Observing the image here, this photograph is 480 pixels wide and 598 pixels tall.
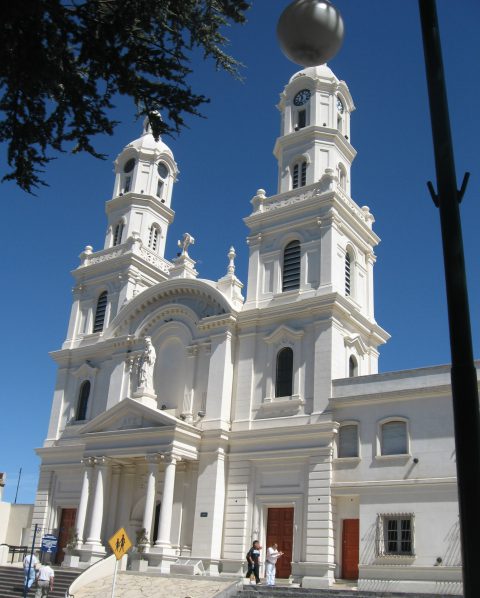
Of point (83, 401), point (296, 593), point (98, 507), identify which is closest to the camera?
point (296, 593)

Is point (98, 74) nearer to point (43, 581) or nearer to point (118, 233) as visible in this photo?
point (43, 581)

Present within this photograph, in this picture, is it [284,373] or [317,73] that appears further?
[317,73]

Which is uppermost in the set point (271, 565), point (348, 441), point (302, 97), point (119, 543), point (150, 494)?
point (302, 97)

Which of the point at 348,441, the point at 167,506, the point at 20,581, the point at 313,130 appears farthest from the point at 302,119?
the point at 20,581

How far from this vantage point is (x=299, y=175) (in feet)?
121

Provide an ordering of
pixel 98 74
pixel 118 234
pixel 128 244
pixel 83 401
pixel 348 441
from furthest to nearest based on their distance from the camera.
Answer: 1. pixel 118 234
2. pixel 128 244
3. pixel 83 401
4. pixel 348 441
5. pixel 98 74

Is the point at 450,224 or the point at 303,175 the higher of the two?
Answer: the point at 303,175

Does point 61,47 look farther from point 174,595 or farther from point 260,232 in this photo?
point 260,232

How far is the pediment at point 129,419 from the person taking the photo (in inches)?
1264

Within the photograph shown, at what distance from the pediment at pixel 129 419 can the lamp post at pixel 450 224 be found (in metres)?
26.5

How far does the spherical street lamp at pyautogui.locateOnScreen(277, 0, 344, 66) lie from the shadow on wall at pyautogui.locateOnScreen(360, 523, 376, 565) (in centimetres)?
2399

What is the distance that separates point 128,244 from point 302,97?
→ 13.6 meters

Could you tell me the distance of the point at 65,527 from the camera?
37.0 meters

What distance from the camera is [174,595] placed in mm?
24781
